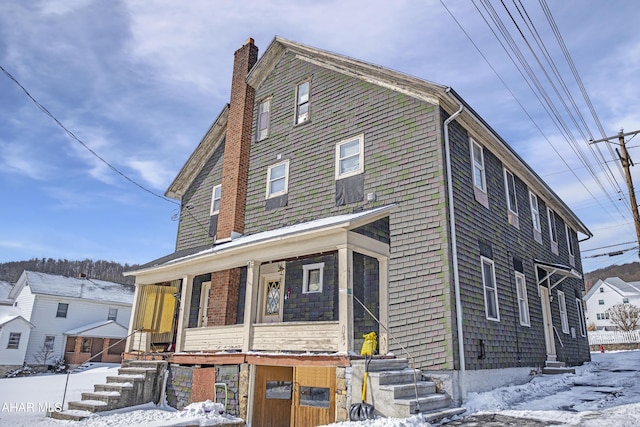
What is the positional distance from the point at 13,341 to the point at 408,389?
30.8 meters

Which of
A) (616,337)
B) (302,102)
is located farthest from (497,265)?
(616,337)

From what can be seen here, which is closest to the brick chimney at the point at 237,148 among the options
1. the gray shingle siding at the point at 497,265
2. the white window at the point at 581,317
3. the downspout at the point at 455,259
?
the downspout at the point at 455,259

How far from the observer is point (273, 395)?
384 inches

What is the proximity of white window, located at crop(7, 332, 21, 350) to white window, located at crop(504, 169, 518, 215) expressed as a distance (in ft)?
102

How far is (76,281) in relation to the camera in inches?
1394

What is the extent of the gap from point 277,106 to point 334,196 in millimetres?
4436

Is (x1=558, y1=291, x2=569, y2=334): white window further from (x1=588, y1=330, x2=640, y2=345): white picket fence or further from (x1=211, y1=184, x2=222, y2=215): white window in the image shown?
(x1=588, y1=330, x2=640, y2=345): white picket fence

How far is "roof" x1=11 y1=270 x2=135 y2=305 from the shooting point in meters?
32.5

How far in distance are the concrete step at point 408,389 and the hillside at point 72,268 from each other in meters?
73.9

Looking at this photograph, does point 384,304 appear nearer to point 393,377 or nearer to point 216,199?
point 393,377

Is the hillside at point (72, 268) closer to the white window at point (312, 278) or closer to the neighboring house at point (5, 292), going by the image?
the neighboring house at point (5, 292)

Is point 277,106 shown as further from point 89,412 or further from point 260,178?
point 89,412

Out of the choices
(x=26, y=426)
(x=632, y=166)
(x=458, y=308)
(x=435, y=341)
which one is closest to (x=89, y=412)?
(x=26, y=426)

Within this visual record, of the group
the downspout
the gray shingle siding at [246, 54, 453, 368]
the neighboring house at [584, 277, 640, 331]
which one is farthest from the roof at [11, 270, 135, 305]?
the neighboring house at [584, 277, 640, 331]
